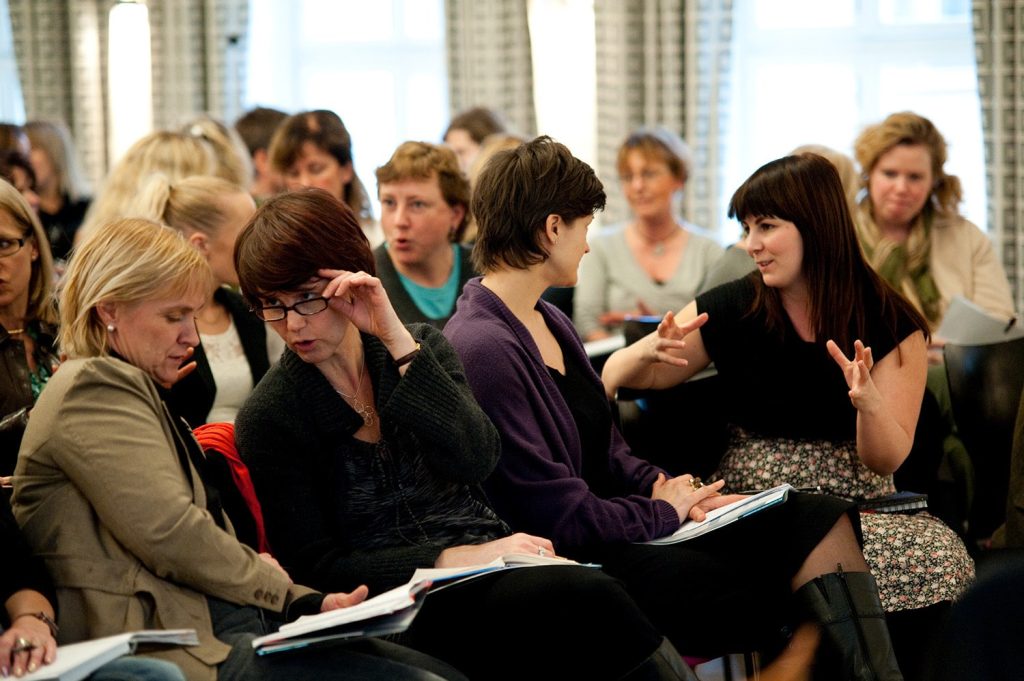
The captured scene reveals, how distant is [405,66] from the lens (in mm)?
7738

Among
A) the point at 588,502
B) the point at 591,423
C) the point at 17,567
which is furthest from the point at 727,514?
the point at 17,567

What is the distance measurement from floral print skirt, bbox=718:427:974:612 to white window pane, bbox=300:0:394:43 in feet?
Answer: 17.9

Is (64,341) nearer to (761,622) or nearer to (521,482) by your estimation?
(521,482)

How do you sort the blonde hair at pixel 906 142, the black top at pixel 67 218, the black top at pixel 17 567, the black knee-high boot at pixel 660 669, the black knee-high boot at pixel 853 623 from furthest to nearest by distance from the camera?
the black top at pixel 67 218 < the blonde hair at pixel 906 142 < the black knee-high boot at pixel 853 623 < the black knee-high boot at pixel 660 669 < the black top at pixel 17 567

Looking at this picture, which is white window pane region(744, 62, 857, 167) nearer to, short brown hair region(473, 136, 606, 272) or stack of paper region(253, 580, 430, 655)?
short brown hair region(473, 136, 606, 272)

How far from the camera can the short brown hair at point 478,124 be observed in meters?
6.00

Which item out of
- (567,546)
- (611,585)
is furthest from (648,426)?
(611,585)

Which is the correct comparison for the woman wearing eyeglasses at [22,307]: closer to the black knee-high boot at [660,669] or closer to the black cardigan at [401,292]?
the black cardigan at [401,292]

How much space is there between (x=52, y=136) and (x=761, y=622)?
15.6 ft

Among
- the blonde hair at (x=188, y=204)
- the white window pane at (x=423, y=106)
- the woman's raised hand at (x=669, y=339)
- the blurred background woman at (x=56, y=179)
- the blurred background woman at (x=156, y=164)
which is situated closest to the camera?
the woman's raised hand at (x=669, y=339)

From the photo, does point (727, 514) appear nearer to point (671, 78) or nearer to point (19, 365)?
point (19, 365)

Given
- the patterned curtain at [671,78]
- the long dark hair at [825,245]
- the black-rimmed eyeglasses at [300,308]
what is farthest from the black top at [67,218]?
the long dark hair at [825,245]

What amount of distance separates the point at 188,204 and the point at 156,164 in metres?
0.92

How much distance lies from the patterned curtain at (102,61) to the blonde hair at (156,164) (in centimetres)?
326
